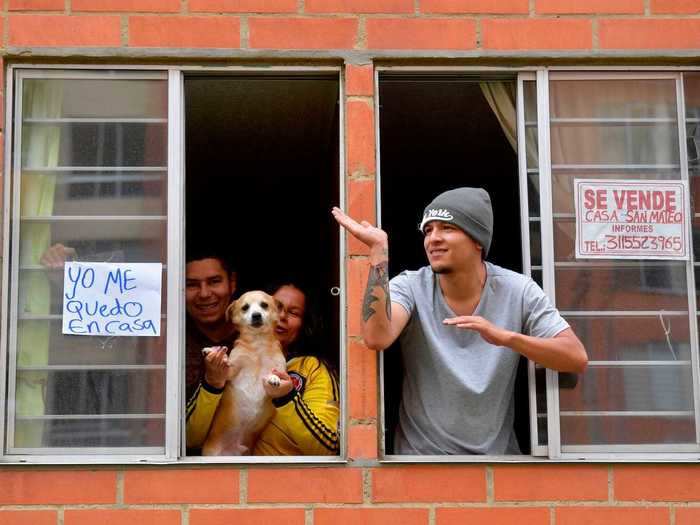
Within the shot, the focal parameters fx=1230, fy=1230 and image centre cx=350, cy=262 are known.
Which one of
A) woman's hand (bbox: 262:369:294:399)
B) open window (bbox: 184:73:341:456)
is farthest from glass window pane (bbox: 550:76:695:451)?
woman's hand (bbox: 262:369:294:399)

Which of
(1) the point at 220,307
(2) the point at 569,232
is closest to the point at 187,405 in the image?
(1) the point at 220,307

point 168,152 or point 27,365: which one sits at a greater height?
point 168,152

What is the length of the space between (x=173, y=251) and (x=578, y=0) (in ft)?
7.08

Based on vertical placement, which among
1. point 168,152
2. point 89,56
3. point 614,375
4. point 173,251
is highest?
point 89,56

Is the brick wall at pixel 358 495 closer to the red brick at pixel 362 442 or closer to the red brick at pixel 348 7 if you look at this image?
the red brick at pixel 362 442

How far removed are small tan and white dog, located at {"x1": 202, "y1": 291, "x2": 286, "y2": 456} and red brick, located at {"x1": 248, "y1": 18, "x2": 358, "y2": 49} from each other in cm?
120

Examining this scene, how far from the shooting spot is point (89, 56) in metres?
5.48

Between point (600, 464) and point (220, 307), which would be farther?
point (220, 307)

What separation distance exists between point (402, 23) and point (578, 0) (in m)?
0.82

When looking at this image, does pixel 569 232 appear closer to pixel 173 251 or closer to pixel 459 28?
pixel 459 28

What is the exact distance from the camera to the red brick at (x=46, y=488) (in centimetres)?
516

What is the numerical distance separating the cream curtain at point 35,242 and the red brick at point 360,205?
1.32 metres

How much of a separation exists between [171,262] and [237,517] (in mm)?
1131

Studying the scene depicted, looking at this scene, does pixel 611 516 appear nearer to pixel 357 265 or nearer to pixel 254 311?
pixel 357 265
